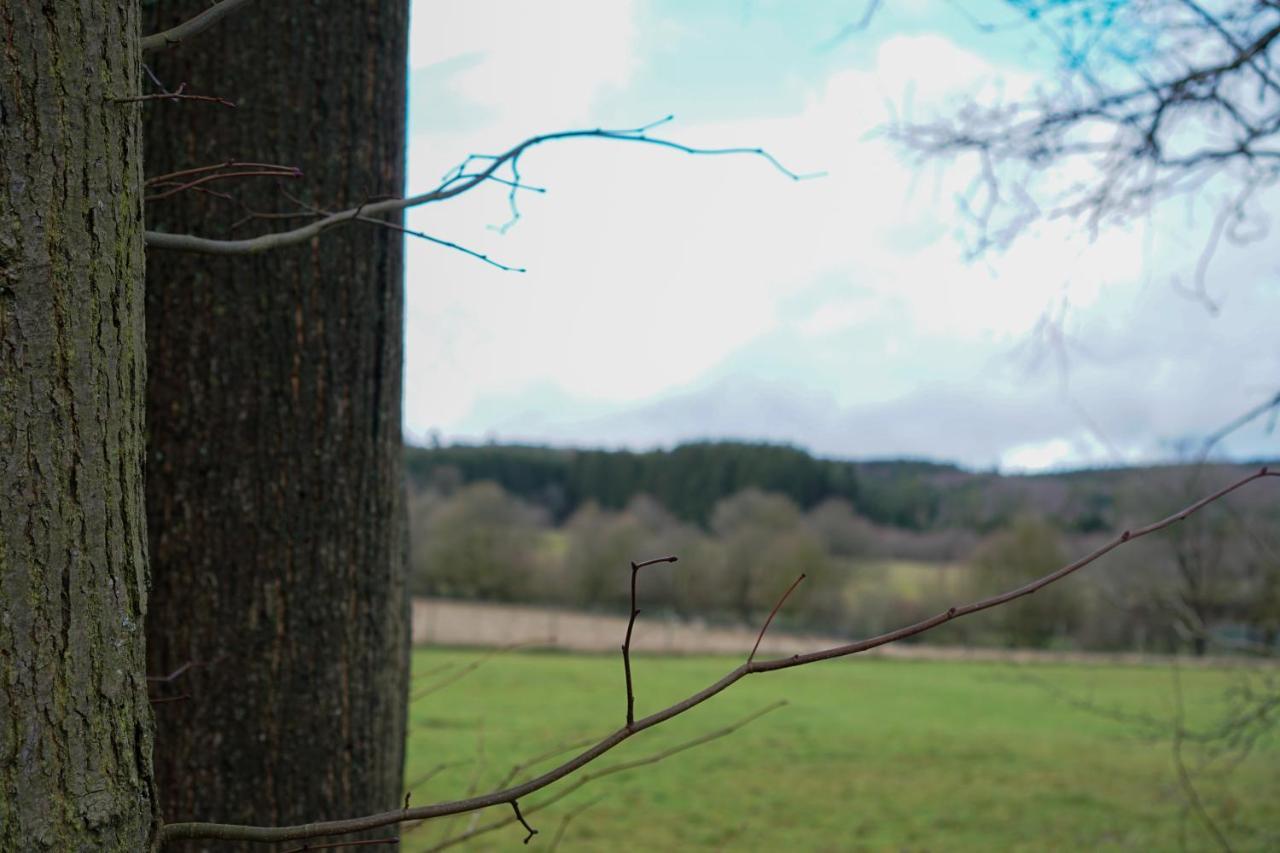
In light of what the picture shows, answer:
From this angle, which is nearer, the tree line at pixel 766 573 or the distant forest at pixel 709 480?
the tree line at pixel 766 573

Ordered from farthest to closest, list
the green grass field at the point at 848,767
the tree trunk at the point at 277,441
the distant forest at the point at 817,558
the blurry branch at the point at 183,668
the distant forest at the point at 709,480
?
1. the distant forest at the point at 709,480
2. the distant forest at the point at 817,558
3. the green grass field at the point at 848,767
4. the tree trunk at the point at 277,441
5. the blurry branch at the point at 183,668

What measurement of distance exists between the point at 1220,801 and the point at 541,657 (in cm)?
2630

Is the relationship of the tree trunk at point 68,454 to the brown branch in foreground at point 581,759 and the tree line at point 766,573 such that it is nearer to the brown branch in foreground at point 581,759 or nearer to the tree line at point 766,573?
the brown branch in foreground at point 581,759

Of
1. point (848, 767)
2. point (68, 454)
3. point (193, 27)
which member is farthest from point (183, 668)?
point (848, 767)

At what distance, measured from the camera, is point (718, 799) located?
1505cm

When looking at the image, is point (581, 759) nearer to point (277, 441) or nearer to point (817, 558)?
point (277, 441)

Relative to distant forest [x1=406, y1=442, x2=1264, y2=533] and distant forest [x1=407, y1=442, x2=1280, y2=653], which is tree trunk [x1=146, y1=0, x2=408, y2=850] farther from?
distant forest [x1=406, y1=442, x2=1264, y2=533]

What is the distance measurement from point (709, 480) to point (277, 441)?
55700mm

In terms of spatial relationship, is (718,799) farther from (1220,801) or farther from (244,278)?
(244,278)

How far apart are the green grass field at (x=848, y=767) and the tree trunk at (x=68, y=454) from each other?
4.36 meters

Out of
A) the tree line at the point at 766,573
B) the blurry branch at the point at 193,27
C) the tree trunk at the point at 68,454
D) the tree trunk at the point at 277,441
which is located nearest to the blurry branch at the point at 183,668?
the tree trunk at the point at 277,441

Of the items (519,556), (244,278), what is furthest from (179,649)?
(519,556)

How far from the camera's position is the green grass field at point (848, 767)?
12383 millimetres

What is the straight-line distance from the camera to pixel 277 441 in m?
1.84
